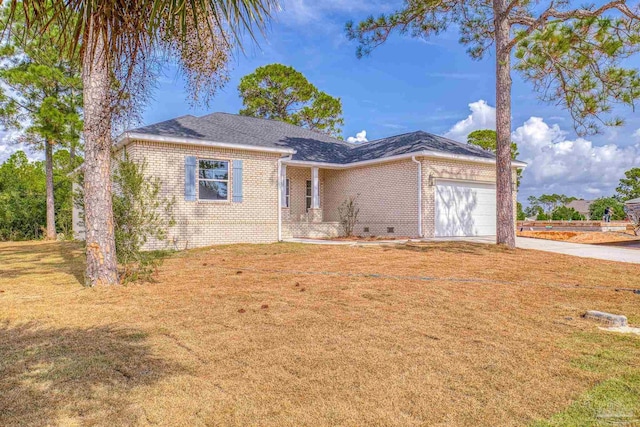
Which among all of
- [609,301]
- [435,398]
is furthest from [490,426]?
[609,301]

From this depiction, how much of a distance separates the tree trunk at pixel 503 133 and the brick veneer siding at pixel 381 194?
11.5 feet

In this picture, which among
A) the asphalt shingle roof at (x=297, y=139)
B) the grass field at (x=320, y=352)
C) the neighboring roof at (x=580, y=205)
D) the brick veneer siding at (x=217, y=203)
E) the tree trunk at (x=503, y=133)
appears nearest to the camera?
the grass field at (x=320, y=352)

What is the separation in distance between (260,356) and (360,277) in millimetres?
3836

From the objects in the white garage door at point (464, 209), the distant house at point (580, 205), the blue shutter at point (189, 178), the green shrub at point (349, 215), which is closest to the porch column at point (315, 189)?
the green shrub at point (349, 215)

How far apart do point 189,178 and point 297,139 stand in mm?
7169

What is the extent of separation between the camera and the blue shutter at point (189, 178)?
43.4ft

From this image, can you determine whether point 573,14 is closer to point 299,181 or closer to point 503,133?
point 503,133

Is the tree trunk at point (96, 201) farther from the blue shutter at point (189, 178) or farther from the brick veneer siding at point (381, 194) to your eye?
the brick veneer siding at point (381, 194)

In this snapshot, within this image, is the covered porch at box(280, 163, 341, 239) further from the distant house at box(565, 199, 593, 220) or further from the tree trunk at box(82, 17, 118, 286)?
the distant house at box(565, 199, 593, 220)

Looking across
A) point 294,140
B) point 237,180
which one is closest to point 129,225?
point 237,180

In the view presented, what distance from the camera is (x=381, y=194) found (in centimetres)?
1662

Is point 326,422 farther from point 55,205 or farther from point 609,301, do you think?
point 55,205

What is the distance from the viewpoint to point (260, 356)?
3568 mm

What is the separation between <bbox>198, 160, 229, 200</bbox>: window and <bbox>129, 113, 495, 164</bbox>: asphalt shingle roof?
0.79 meters
